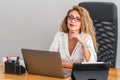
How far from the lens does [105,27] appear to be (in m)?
2.71

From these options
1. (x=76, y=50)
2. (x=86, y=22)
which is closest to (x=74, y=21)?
(x=86, y=22)

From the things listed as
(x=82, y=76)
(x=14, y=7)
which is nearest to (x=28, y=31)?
(x=14, y=7)

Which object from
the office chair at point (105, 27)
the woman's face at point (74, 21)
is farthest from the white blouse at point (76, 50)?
the office chair at point (105, 27)

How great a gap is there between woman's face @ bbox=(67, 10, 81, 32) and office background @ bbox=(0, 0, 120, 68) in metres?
0.63

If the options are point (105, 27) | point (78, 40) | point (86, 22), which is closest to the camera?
point (78, 40)

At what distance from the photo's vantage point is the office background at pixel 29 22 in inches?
127

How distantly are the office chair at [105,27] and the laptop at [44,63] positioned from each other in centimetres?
81

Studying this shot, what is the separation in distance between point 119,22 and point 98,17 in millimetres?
357

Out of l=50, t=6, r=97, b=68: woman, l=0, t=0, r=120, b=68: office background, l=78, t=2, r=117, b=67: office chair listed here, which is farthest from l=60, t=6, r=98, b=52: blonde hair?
l=0, t=0, r=120, b=68: office background

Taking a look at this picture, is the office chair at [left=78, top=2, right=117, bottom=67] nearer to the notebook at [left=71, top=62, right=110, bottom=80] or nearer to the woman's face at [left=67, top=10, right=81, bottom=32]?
the woman's face at [left=67, top=10, right=81, bottom=32]

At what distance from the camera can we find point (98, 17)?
2703mm

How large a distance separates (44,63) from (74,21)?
2.24 ft

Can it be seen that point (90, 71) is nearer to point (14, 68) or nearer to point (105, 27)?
point (14, 68)

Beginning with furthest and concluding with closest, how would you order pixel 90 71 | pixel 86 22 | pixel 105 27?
pixel 105 27, pixel 86 22, pixel 90 71
